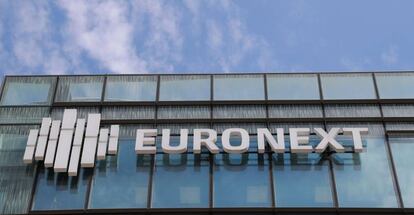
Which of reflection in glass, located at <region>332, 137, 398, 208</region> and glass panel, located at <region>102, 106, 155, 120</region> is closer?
reflection in glass, located at <region>332, 137, 398, 208</region>

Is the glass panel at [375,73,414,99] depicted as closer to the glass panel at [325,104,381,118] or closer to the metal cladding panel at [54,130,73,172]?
the glass panel at [325,104,381,118]

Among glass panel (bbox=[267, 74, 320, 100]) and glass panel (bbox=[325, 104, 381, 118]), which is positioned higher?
glass panel (bbox=[267, 74, 320, 100])

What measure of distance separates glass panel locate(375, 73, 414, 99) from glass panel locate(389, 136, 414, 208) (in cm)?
188

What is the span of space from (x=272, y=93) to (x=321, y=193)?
4494mm

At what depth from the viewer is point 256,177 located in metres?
18.2

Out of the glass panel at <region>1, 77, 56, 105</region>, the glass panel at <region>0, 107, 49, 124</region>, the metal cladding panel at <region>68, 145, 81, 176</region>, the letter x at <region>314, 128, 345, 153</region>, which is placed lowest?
the metal cladding panel at <region>68, 145, 81, 176</region>

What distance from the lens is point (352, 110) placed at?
19.8 meters

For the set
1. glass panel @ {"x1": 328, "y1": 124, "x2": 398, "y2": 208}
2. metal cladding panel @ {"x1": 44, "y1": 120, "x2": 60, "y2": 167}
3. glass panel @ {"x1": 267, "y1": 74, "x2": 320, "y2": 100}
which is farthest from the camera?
glass panel @ {"x1": 267, "y1": 74, "x2": 320, "y2": 100}

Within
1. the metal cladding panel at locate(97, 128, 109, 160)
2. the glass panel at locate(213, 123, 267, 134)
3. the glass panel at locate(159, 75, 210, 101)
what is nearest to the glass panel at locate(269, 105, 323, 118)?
the glass panel at locate(213, 123, 267, 134)

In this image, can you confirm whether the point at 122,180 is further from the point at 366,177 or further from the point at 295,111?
the point at 366,177

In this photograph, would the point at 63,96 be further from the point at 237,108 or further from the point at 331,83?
the point at 331,83

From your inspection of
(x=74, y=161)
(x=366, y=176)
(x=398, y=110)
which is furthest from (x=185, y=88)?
(x=398, y=110)

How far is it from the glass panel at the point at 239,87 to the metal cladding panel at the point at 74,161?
5.42 meters

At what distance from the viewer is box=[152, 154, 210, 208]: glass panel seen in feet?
57.9
